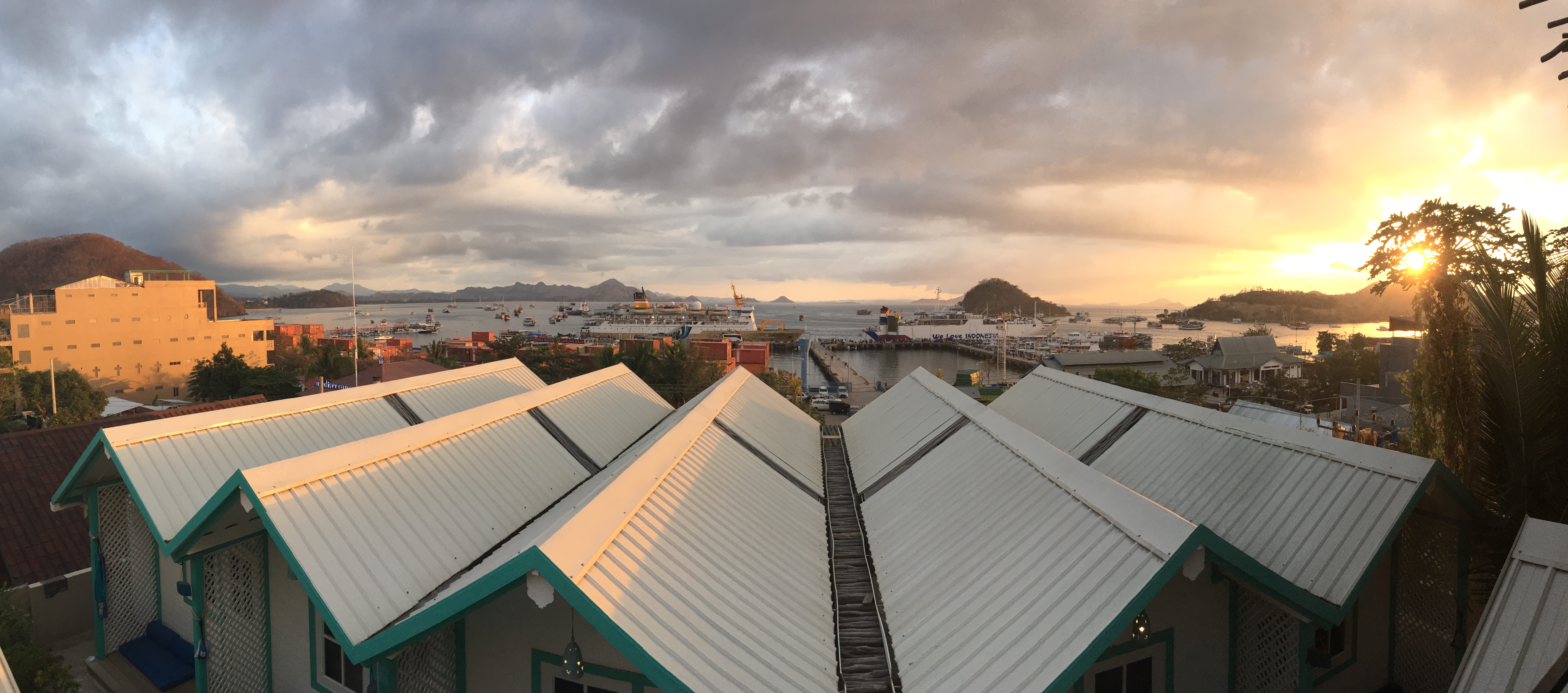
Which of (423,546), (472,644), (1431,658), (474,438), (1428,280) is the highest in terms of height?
(1428,280)

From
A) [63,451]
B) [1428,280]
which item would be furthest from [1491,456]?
[63,451]

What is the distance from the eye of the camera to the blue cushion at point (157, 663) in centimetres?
768

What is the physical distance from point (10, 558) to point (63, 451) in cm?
232

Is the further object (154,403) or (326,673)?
(154,403)

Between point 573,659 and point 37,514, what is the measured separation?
11.0m

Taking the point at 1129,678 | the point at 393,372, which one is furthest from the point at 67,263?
the point at 1129,678

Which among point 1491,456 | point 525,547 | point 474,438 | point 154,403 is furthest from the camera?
point 154,403

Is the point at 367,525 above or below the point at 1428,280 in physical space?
below

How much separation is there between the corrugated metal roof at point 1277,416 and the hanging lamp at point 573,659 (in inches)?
572

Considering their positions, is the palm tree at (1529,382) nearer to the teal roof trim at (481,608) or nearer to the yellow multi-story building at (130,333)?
the teal roof trim at (481,608)

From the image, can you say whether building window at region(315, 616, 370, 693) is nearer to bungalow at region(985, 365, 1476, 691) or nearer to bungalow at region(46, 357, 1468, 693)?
bungalow at region(46, 357, 1468, 693)

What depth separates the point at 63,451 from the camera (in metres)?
11.0

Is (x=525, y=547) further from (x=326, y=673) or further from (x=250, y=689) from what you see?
(x=250, y=689)

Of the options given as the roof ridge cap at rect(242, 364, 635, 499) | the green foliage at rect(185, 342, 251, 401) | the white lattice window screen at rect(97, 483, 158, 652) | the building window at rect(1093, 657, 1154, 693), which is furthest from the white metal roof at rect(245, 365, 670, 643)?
the green foliage at rect(185, 342, 251, 401)
